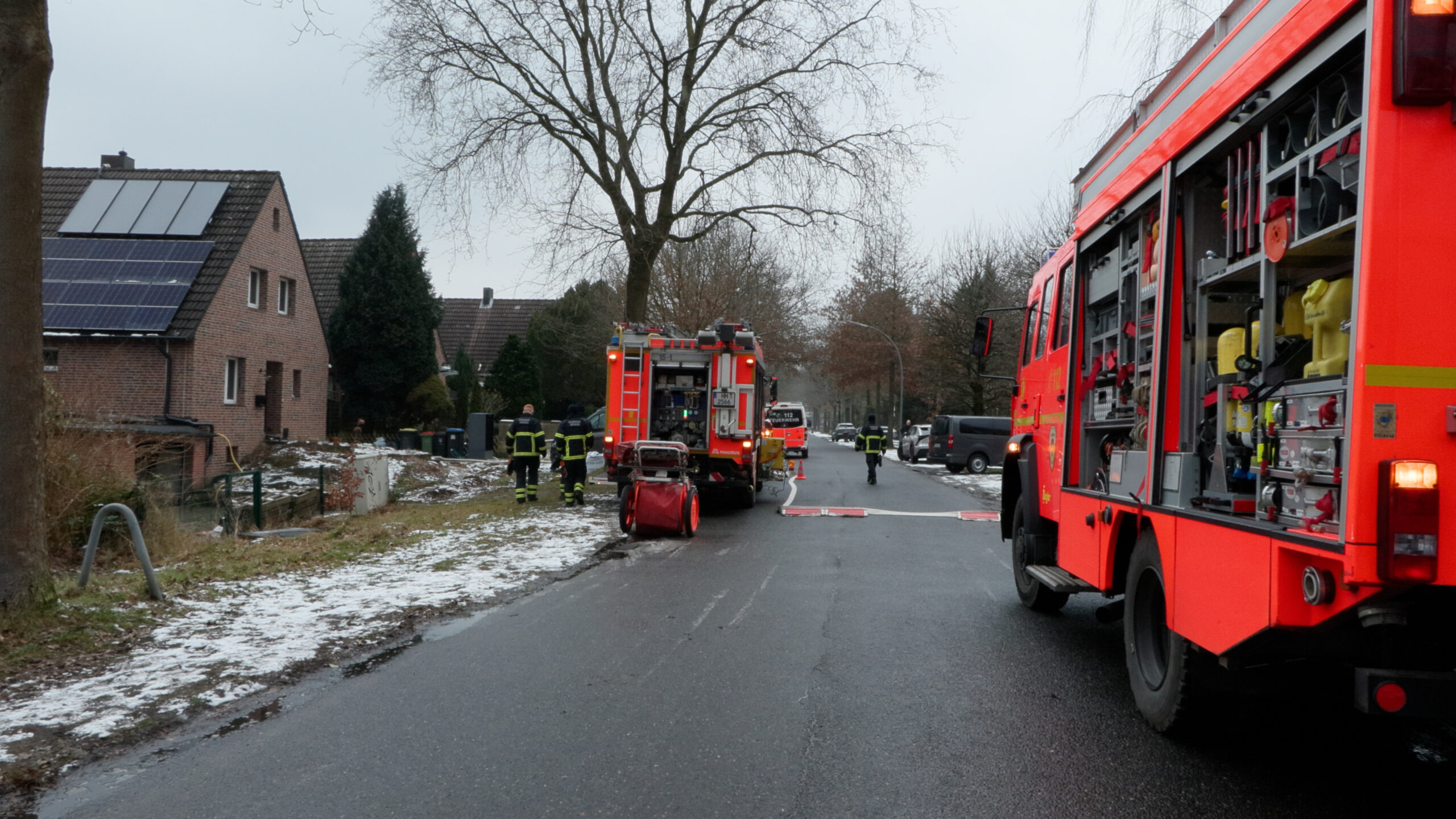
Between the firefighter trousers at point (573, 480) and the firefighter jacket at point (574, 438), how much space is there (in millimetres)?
83

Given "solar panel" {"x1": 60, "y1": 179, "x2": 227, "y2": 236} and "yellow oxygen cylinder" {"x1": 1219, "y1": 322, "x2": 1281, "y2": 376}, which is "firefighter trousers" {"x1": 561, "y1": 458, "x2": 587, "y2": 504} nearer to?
"yellow oxygen cylinder" {"x1": 1219, "y1": 322, "x2": 1281, "y2": 376}

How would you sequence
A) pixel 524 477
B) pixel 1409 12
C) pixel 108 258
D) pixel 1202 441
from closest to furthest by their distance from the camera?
pixel 1409 12 < pixel 1202 441 < pixel 524 477 < pixel 108 258

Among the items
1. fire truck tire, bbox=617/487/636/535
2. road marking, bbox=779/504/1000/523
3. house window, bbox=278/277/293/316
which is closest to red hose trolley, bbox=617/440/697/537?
fire truck tire, bbox=617/487/636/535

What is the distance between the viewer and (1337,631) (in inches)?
137

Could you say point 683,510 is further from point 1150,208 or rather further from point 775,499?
point 1150,208

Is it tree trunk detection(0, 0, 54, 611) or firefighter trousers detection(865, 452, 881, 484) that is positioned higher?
tree trunk detection(0, 0, 54, 611)

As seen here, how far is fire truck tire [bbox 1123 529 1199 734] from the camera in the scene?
4.26 metres

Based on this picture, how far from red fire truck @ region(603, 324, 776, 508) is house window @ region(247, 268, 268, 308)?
14.7 m

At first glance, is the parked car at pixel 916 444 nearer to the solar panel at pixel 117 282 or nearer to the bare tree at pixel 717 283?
the bare tree at pixel 717 283

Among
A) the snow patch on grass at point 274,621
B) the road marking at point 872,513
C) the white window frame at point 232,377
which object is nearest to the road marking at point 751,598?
the snow patch on grass at point 274,621

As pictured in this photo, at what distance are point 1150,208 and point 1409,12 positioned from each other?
2.16 meters

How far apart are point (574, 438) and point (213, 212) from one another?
14877 millimetres

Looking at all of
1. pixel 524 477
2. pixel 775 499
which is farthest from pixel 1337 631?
pixel 775 499

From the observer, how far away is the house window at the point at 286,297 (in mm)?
27344
